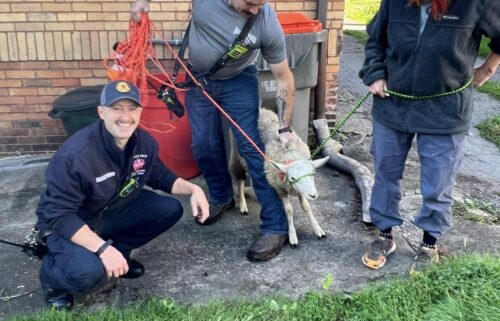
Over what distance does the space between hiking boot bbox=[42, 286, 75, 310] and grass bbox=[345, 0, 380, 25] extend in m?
13.0

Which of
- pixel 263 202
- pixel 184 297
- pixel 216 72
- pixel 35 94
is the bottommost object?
pixel 184 297

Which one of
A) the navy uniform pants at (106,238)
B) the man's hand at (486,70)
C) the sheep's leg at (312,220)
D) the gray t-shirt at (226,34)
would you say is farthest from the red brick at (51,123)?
the man's hand at (486,70)

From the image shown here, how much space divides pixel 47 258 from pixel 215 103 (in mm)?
1552

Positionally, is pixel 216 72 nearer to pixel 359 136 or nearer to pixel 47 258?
pixel 47 258

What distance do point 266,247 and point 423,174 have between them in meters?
1.18

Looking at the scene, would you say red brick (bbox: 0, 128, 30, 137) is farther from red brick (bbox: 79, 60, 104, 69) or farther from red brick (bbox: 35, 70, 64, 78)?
red brick (bbox: 79, 60, 104, 69)

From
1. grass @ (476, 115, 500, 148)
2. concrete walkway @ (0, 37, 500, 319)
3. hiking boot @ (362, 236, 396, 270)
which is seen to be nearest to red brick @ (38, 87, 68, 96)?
concrete walkway @ (0, 37, 500, 319)

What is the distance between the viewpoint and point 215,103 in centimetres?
398

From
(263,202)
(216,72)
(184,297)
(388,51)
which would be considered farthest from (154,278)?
(388,51)

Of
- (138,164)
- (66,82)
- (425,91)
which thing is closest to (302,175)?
(425,91)

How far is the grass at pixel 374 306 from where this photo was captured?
313cm

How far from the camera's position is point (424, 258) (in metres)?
3.72

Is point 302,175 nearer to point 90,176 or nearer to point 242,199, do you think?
point 242,199

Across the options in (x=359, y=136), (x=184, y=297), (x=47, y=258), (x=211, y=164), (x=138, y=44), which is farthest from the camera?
(x=359, y=136)
